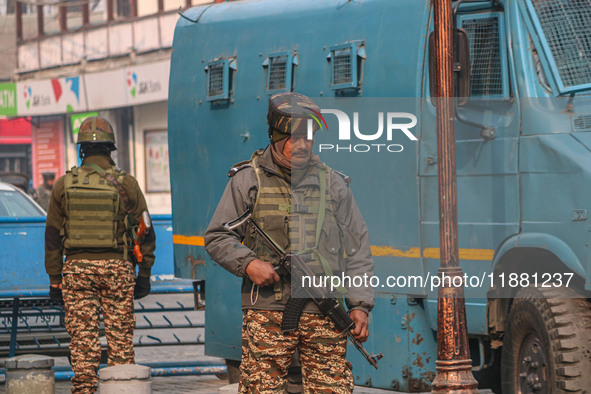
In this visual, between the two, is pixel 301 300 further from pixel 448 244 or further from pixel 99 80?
pixel 99 80

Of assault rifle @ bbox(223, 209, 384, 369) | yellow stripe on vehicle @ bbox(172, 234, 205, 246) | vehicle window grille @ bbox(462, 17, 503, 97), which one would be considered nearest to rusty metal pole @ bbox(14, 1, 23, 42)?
yellow stripe on vehicle @ bbox(172, 234, 205, 246)

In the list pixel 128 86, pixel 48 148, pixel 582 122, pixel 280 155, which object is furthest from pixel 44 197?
pixel 48 148

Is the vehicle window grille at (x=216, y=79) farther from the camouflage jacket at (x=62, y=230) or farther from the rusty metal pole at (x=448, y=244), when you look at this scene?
the rusty metal pole at (x=448, y=244)

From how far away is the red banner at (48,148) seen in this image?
42.0m

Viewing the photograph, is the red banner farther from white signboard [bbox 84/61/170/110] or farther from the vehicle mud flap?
the vehicle mud flap

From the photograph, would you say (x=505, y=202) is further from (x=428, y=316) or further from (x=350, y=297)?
(x=350, y=297)

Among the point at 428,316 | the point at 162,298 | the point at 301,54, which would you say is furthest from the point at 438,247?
the point at 162,298

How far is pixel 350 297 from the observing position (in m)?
6.05

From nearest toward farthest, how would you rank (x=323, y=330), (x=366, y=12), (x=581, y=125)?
(x=323, y=330) → (x=581, y=125) → (x=366, y=12)

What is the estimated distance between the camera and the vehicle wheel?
7.21 metres

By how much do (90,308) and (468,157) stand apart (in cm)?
288

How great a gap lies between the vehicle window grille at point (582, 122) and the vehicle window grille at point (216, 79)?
332 centimetres

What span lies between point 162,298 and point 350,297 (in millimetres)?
15487

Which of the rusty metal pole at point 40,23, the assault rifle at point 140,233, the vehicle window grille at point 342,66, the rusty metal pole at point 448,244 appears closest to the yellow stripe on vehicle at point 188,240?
the assault rifle at point 140,233
